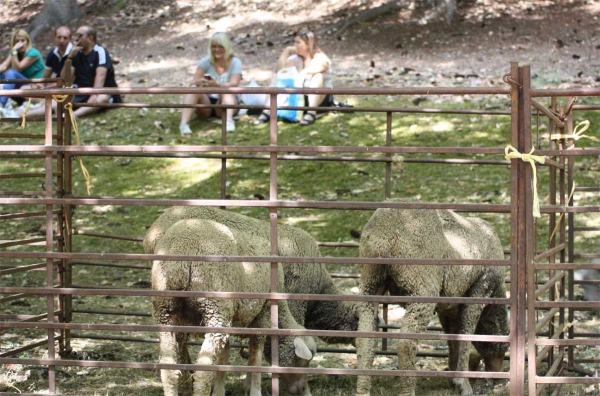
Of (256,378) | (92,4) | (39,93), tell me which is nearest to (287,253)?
(256,378)

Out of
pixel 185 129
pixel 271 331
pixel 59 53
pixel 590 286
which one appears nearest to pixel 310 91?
pixel 271 331

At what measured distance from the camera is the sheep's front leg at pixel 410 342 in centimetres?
638

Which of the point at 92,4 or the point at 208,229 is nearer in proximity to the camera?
the point at 208,229

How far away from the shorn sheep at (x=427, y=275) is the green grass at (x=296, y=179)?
279 centimetres

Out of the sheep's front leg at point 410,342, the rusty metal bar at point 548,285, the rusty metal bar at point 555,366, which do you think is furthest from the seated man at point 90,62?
the rusty metal bar at point 548,285

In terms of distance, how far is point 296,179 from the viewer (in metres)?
12.2

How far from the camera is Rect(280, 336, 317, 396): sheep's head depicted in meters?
6.67

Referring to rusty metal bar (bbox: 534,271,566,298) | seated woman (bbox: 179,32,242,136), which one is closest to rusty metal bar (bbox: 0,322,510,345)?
rusty metal bar (bbox: 534,271,566,298)

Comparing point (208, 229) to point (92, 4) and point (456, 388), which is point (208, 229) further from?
point (92, 4)

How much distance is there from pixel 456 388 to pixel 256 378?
1.69 metres

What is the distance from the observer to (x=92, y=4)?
21672 mm

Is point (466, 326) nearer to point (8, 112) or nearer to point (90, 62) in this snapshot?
point (90, 62)

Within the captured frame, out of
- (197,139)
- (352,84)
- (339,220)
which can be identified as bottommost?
(339,220)

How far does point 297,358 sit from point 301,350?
25cm
